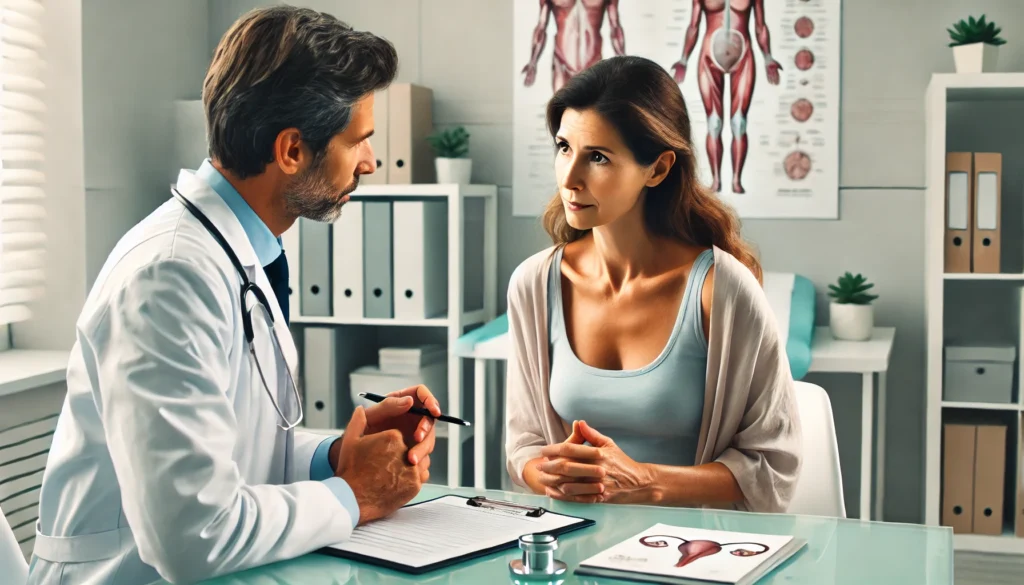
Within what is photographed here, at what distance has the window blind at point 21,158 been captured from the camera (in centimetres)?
318

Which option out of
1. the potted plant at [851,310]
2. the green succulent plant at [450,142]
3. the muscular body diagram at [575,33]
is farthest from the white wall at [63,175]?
the potted plant at [851,310]

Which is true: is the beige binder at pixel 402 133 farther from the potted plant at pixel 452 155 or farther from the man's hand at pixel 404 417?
the man's hand at pixel 404 417

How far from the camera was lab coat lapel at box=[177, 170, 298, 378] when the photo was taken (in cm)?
143

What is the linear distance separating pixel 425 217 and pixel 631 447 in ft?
5.62

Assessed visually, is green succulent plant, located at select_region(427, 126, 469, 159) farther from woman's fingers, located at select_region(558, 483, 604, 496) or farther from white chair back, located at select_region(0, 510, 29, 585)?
white chair back, located at select_region(0, 510, 29, 585)

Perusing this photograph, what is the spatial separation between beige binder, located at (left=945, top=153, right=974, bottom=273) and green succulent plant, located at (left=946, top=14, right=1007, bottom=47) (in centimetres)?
33

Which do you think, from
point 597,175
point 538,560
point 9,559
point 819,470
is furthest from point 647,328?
point 9,559

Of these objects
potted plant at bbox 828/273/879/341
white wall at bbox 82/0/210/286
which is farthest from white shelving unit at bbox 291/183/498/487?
potted plant at bbox 828/273/879/341

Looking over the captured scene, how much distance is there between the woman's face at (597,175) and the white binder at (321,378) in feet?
6.06

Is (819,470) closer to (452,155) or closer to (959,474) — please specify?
(959,474)

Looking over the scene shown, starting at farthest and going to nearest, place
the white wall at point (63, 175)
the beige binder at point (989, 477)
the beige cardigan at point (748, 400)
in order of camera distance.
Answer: the white wall at point (63, 175)
the beige binder at point (989, 477)
the beige cardigan at point (748, 400)

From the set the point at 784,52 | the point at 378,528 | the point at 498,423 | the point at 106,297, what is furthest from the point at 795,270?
the point at 106,297

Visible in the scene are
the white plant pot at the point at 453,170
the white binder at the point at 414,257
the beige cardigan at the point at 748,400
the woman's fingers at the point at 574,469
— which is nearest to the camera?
the woman's fingers at the point at 574,469

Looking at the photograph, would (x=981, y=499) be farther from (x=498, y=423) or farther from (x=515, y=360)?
(x=515, y=360)
